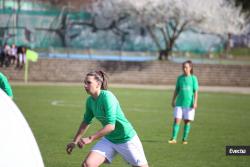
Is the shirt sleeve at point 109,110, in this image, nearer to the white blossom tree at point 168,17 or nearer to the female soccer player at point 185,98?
the female soccer player at point 185,98

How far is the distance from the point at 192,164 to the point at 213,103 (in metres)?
18.1

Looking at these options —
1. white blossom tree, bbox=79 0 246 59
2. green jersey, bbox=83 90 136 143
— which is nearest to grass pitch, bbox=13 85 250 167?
green jersey, bbox=83 90 136 143

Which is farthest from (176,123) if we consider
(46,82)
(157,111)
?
(46,82)

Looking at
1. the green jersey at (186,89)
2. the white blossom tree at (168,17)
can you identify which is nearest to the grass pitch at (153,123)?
the green jersey at (186,89)

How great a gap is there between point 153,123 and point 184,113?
479cm

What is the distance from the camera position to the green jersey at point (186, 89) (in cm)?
1602

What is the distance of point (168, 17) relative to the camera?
5072 cm

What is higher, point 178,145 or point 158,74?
point 178,145

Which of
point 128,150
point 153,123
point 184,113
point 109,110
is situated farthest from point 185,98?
point 109,110

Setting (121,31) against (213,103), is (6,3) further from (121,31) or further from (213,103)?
(213,103)

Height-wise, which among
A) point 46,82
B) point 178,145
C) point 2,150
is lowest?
point 46,82

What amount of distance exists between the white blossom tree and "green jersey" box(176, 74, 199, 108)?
32828mm

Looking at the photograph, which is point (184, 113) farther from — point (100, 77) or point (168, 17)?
point (168, 17)

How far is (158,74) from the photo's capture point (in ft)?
145
